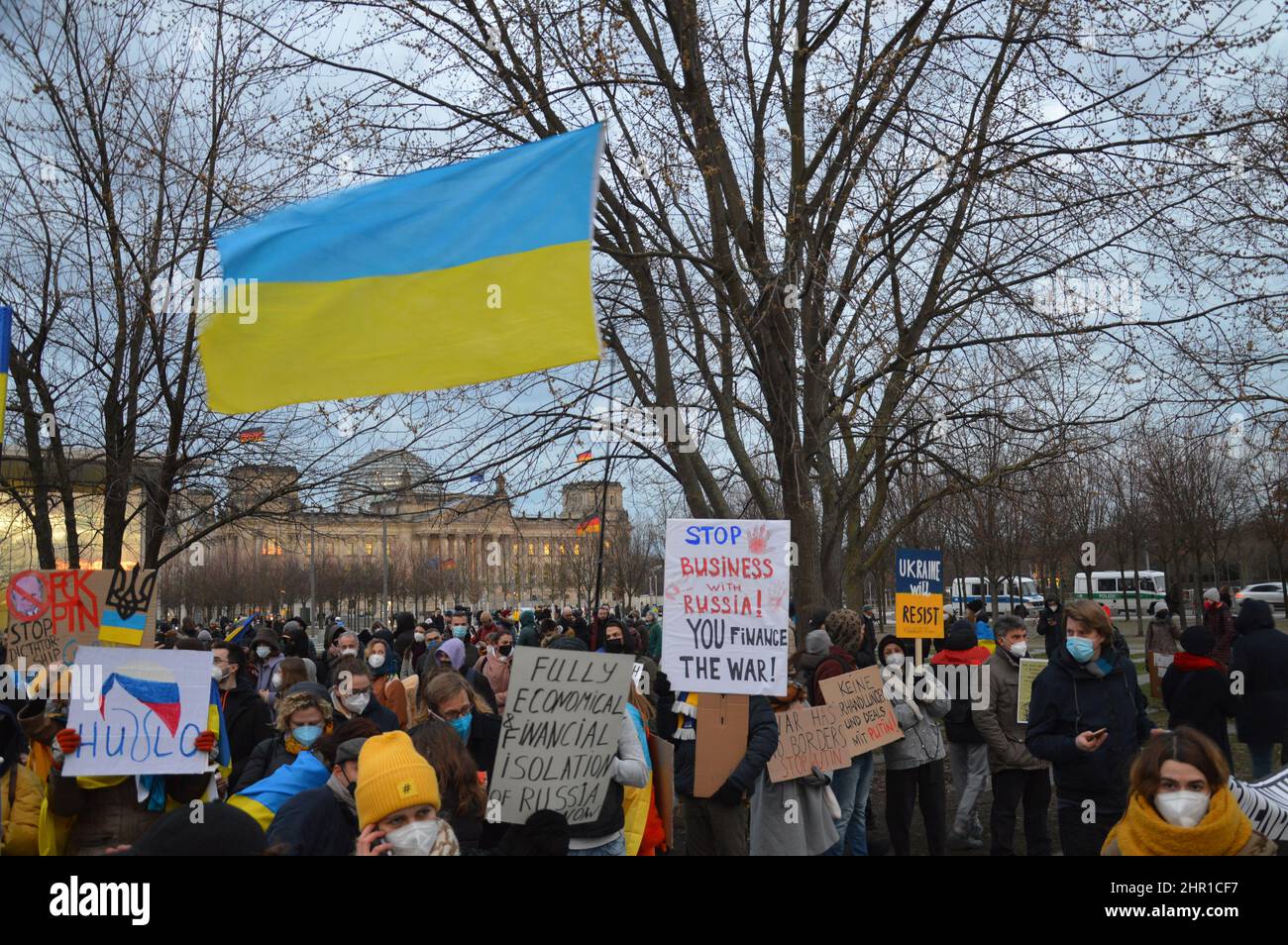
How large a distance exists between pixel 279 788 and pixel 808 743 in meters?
3.71

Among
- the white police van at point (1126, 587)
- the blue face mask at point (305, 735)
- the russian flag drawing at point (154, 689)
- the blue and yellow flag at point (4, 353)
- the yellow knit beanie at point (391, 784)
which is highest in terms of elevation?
the blue and yellow flag at point (4, 353)

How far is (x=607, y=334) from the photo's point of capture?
38.5ft

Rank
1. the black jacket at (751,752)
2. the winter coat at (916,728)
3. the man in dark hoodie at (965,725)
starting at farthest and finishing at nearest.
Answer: the man in dark hoodie at (965,725)
the winter coat at (916,728)
the black jacket at (751,752)

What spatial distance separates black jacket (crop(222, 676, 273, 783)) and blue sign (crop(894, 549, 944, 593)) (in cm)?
712

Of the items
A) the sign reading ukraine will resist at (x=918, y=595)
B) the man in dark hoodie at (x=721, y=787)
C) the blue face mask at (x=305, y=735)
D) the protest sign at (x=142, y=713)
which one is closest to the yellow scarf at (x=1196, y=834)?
the man in dark hoodie at (x=721, y=787)

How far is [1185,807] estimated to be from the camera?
421cm

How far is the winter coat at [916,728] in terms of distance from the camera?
28.8 feet

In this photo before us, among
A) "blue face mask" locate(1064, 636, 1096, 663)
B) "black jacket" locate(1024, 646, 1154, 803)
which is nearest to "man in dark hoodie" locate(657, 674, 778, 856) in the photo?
"black jacket" locate(1024, 646, 1154, 803)

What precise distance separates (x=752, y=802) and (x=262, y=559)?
244 feet

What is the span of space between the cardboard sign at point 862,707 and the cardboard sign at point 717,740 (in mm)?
1263

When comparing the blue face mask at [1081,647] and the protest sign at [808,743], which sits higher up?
the blue face mask at [1081,647]

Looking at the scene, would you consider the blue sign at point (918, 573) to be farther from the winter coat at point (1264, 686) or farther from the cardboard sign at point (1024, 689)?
the cardboard sign at point (1024, 689)

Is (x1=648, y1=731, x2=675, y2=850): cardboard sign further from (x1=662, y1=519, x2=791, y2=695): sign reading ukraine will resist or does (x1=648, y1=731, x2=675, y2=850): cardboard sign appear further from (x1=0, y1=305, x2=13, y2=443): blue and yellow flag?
(x1=0, y1=305, x2=13, y2=443): blue and yellow flag
